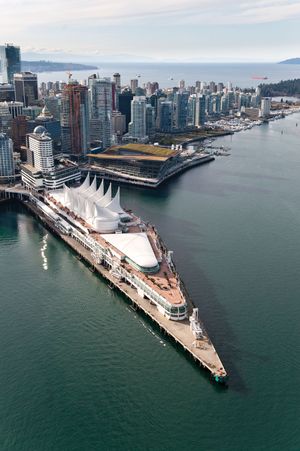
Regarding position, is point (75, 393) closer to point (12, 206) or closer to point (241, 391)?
point (241, 391)

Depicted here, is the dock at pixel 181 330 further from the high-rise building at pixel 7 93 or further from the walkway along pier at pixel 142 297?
the high-rise building at pixel 7 93

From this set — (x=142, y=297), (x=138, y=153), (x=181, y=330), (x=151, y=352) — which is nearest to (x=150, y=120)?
(x=138, y=153)

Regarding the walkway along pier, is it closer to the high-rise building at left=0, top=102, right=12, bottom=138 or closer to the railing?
the railing

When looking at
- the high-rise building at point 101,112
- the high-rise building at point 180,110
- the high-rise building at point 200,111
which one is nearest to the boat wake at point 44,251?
the high-rise building at point 101,112

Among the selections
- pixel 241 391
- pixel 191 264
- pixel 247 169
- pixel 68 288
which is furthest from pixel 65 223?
pixel 247 169

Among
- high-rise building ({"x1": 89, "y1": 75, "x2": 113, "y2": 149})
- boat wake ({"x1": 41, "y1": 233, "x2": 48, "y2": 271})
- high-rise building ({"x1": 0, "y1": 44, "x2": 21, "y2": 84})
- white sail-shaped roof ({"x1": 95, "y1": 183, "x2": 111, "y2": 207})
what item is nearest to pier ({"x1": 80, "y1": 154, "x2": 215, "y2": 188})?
high-rise building ({"x1": 89, "y1": 75, "x2": 113, "y2": 149})

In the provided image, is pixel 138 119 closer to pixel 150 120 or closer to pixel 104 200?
pixel 150 120
